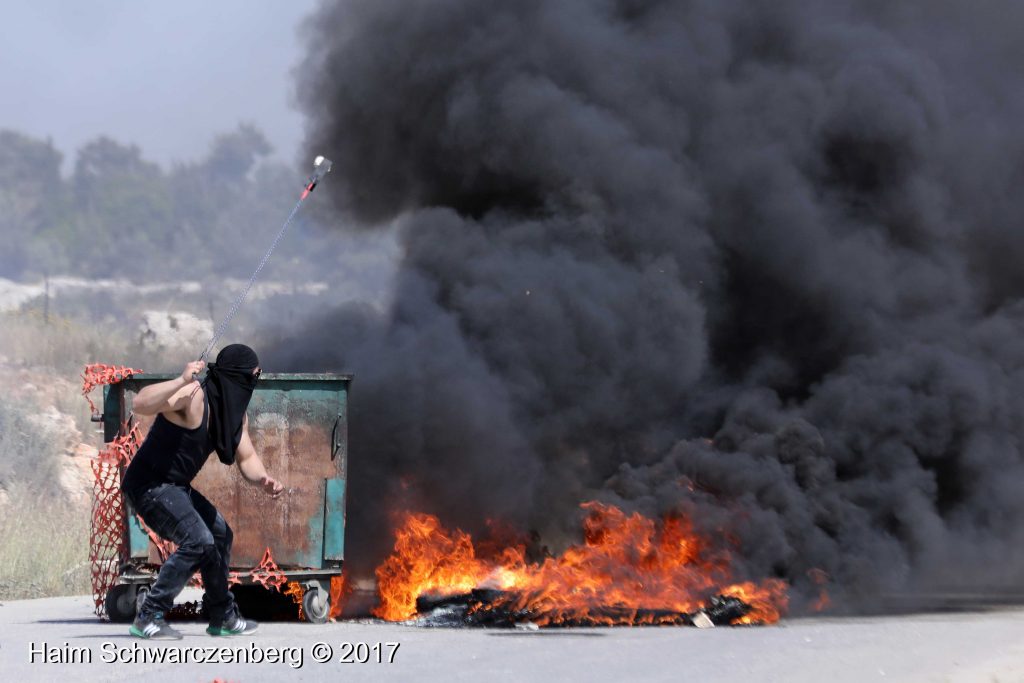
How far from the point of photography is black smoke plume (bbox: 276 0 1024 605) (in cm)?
1400

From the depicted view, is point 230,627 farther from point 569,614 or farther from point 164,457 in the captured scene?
point 569,614

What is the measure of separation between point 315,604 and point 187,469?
266cm

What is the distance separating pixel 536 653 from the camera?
9820 mm

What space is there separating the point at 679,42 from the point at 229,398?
9.66 m

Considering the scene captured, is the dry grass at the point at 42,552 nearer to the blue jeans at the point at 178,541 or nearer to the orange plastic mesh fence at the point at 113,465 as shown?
the orange plastic mesh fence at the point at 113,465

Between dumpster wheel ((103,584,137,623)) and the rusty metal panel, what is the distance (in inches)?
13.4

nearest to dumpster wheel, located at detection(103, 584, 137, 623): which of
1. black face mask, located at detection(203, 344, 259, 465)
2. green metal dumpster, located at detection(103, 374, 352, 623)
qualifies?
green metal dumpster, located at detection(103, 374, 352, 623)

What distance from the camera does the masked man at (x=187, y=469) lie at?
31.2ft

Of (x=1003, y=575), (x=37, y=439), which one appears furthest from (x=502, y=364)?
(x=37, y=439)

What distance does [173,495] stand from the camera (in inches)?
375

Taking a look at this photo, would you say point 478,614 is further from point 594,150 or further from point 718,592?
point 594,150

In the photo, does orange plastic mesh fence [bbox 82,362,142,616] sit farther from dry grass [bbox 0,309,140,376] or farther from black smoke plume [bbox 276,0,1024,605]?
dry grass [bbox 0,309,140,376]

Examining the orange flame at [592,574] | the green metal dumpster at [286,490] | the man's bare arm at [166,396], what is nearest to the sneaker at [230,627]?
the man's bare arm at [166,396]

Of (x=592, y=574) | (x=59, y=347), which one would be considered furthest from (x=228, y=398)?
(x=59, y=347)
